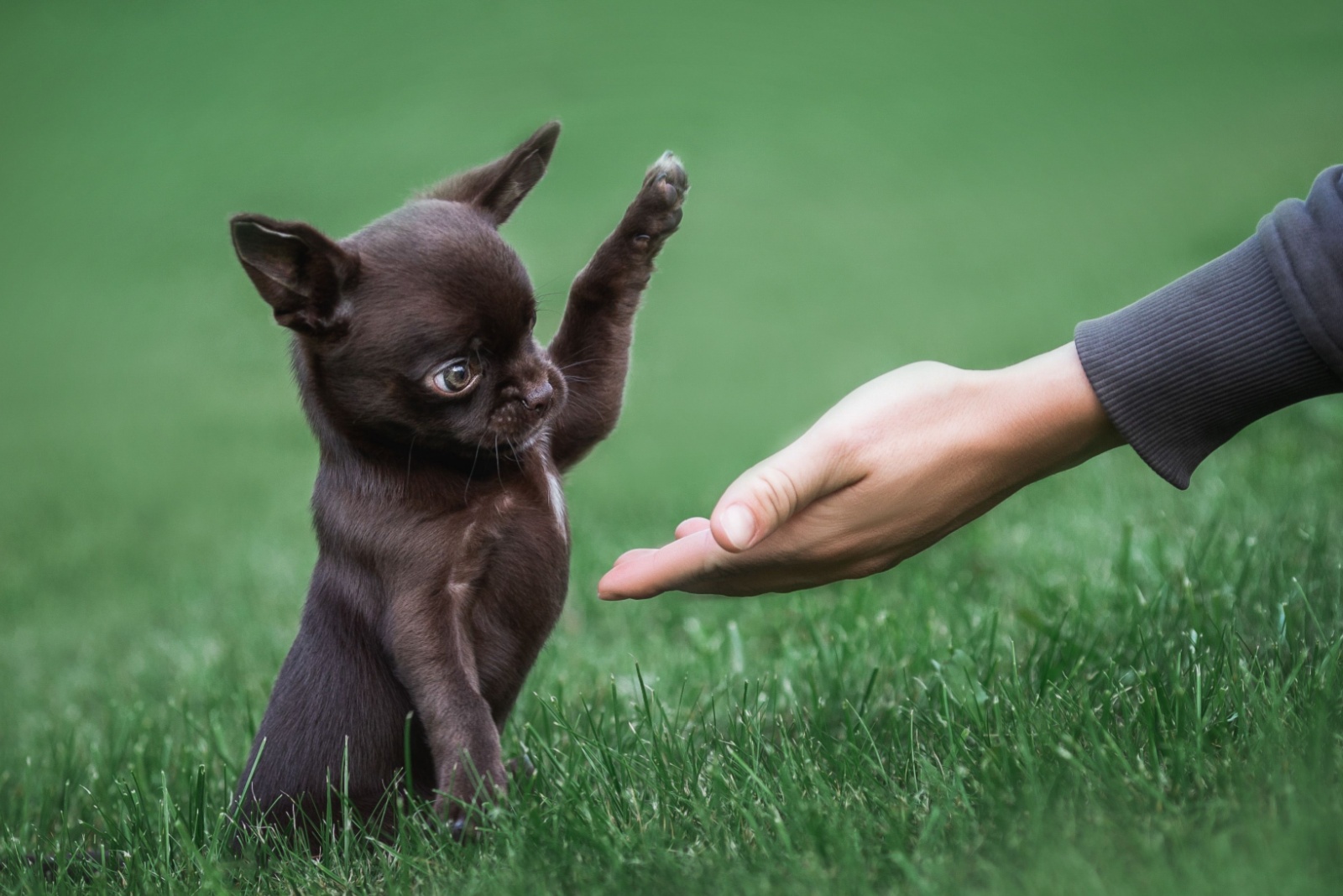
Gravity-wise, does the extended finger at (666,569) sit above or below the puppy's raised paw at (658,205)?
below

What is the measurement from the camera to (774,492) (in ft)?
7.66

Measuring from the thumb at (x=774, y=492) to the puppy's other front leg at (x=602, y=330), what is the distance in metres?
→ 0.59

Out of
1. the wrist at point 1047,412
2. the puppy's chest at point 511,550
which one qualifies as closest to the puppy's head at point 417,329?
the puppy's chest at point 511,550

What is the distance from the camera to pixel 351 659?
102 inches

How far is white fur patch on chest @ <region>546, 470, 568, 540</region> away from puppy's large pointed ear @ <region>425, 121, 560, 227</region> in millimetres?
610

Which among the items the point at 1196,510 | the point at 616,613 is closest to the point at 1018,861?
the point at 616,613

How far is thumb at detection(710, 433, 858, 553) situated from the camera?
2.26m

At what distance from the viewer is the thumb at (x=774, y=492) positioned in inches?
88.8

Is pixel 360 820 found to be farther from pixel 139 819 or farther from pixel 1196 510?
pixel 1196 510

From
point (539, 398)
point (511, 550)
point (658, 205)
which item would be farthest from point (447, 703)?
point (658, 205)

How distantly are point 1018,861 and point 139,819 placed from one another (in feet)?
6.47

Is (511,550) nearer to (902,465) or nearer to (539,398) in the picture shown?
(539,398)

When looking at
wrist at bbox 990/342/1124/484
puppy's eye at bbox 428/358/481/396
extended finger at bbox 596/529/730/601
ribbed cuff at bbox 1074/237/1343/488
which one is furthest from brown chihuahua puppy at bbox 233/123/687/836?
ribbed cuff at bbox 1074/237/1343/488

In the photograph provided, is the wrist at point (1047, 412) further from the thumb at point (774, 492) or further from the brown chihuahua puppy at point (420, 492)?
the brown chihuahua puppy at point (420, 492)
